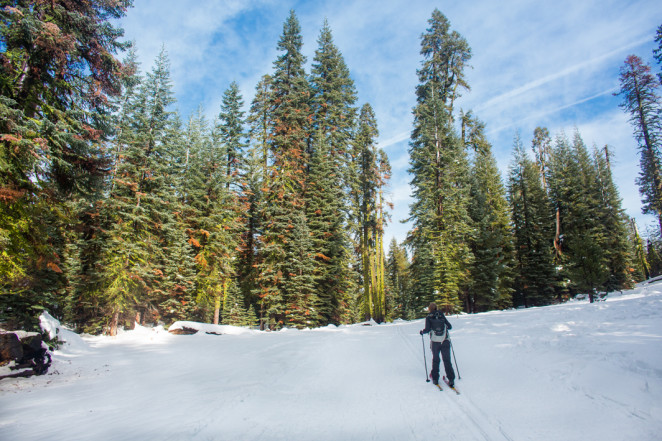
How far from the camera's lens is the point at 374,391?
6.88m

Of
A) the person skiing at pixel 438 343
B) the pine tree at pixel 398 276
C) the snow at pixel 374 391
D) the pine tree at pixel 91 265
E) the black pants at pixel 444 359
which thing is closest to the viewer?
the snow at pixel 374 391

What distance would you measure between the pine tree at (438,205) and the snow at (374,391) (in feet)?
28.6

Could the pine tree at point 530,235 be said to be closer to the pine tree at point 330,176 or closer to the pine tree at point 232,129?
the pine tree at point 330,176

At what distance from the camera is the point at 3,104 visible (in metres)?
7.62

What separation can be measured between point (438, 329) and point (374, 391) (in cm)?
217

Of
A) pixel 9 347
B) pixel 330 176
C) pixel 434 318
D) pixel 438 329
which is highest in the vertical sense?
pixel 330 176

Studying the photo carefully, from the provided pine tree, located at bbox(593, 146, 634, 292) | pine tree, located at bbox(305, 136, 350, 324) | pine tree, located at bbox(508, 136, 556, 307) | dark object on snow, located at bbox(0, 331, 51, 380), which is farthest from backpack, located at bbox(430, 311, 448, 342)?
pine tree, located at bbox(593, 146, 634, 292)

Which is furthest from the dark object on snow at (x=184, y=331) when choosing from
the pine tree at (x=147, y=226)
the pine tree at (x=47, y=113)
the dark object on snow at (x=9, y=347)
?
the dark object on snow at (x=9, y=347)

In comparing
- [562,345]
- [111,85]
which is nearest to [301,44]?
[111,85]

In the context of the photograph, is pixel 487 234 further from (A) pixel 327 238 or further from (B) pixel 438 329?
(B) pixel 438 329

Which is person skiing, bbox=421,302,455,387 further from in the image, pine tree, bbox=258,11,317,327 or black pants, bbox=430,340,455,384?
pine tree, bbox=258,11,317,327

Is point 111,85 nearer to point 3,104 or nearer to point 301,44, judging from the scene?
point 3,104

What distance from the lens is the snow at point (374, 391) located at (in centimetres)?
471

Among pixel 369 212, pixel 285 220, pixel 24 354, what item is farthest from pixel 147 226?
pixel 369 212
